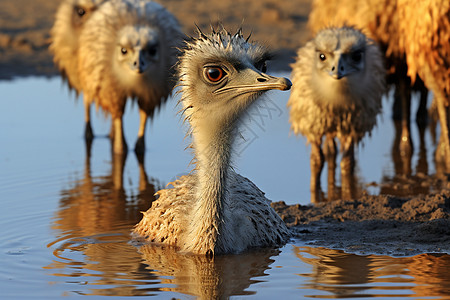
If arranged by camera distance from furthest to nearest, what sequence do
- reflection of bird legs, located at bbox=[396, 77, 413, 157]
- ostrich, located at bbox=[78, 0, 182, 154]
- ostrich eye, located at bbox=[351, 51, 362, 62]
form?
reflection of bird legs, located at bbox=[396, 77, 413, 157]
ostrich, located at bbox=[78, 0, 182, 154]
ostrich eye, located at bbox=[351, 51, 362, 62]

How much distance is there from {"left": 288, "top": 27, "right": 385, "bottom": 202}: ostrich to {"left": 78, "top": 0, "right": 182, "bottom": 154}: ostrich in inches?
82.6

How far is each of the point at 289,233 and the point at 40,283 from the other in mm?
2084

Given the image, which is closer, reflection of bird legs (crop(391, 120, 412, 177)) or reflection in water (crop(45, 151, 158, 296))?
reflection in water (crop(45, 151, 158, 296))

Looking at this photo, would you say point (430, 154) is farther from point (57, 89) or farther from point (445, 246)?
point (57, 89)

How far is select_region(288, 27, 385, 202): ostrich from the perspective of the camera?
9438 mm

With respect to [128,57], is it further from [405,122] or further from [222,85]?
[222,85]

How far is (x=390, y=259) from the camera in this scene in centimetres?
632

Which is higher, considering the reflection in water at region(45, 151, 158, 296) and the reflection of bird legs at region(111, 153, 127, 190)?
the reflection of bird legs at region(111, 153, 127, 190)

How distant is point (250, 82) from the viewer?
19.0 ft

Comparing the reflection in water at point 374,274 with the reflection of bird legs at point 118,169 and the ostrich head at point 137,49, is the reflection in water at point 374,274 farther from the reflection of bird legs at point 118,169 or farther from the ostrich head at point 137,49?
the ostrich head at point 137,49

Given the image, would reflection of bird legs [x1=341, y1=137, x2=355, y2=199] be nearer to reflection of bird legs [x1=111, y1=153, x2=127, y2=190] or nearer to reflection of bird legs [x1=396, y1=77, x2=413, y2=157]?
reflection of bird legs [x1=396, y1=77, x2=413, y2=157]

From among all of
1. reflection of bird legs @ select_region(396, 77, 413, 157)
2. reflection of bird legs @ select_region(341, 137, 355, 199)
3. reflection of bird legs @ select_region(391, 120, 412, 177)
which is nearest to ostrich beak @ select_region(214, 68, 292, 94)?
reflection of bird legs @ select_region(341, 137, 355, 199)

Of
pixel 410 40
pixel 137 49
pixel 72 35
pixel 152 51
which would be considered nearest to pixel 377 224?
pixel 410 40

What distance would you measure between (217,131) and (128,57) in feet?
18.6
